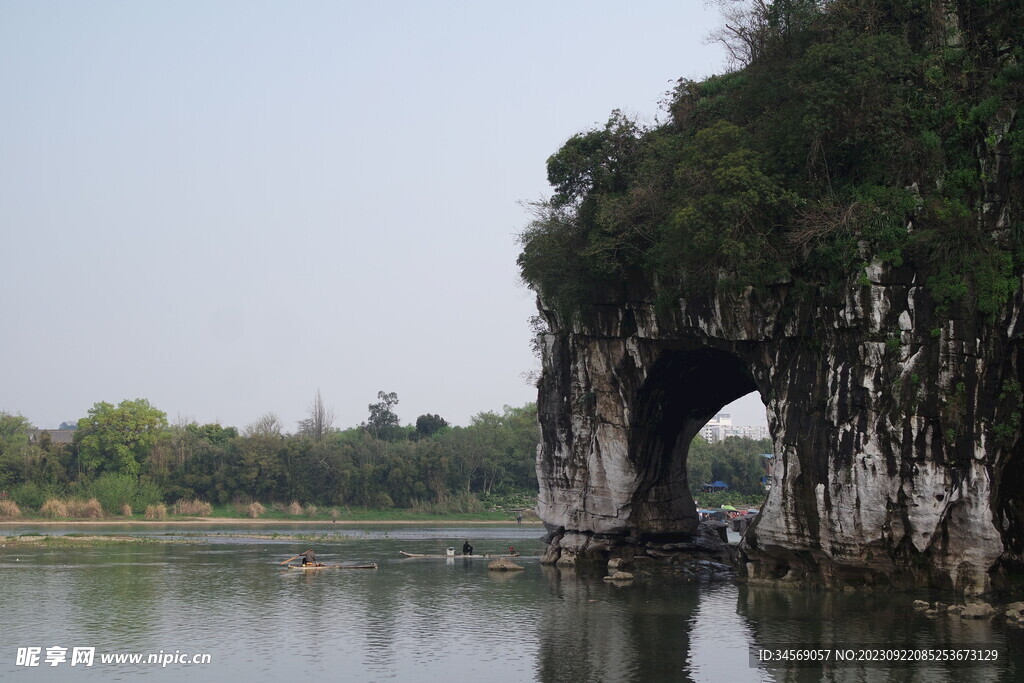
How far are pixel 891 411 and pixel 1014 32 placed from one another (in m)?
11.2

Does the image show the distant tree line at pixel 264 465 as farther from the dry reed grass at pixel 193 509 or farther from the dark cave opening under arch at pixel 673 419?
the dark cave opening under arch at pixel 673 419

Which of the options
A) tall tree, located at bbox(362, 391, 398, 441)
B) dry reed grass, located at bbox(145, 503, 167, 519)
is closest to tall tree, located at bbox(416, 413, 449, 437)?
tall tree, located at bbox(362, 391, 398, 441)

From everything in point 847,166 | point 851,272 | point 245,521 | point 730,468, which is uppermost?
point 847,166

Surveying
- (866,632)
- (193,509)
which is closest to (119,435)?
(193,509)

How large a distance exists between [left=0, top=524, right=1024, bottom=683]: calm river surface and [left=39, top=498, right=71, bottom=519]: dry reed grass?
33885 mm

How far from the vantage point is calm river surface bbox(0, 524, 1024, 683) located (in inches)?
859

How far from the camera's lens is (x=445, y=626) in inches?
1084

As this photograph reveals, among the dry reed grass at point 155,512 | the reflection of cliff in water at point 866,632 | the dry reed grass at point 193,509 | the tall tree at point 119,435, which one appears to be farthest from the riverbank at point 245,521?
the reflection of cliff in water at point 866,632

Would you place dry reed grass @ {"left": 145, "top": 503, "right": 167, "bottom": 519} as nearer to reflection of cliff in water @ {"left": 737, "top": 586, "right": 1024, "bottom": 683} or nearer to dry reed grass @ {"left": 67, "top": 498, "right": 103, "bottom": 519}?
dry reed grass @ {"left": 67, "top": 498, "right": 103, "bottom": 519}

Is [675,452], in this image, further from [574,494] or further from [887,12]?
[887,12]

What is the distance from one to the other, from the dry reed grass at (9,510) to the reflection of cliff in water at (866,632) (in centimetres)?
6001

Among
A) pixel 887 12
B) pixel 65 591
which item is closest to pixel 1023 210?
pixel 887 12

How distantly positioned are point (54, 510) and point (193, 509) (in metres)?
10.4

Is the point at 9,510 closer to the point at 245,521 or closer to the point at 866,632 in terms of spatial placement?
the point at 245,521
